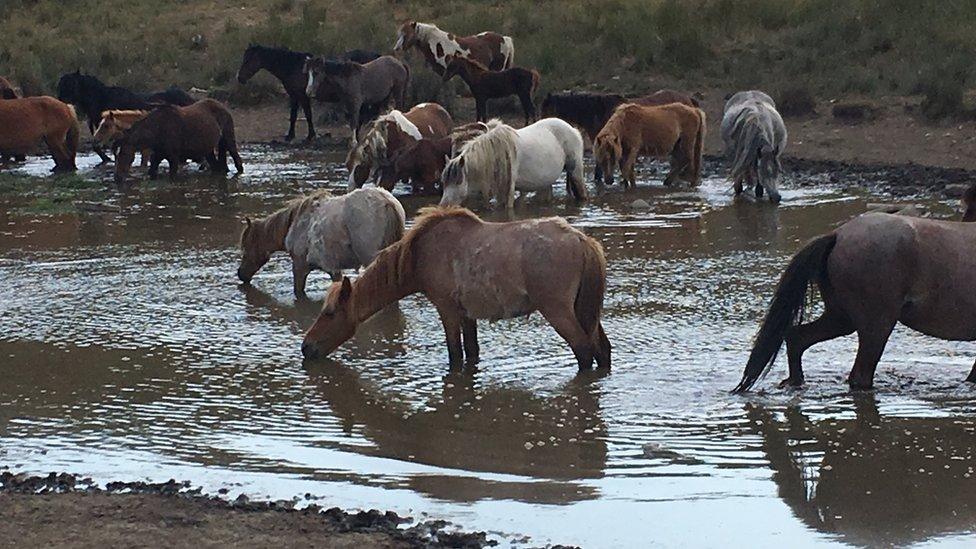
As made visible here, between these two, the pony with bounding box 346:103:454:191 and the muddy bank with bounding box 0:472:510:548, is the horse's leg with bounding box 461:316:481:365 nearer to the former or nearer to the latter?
the muddy bank with bounding box 0:472:510:548

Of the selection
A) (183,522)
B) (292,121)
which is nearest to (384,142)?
(292,121)

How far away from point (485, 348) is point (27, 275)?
470cm

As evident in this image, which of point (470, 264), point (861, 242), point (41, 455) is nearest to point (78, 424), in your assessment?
point (41, 455)

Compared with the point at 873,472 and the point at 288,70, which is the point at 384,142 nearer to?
the point at 288,70

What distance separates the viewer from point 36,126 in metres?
20.0

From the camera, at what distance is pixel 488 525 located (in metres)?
5.95

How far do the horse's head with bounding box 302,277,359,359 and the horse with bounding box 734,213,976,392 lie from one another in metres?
2.53

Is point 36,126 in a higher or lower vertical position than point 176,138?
higher

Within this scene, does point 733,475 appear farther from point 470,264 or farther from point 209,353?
point 209,353

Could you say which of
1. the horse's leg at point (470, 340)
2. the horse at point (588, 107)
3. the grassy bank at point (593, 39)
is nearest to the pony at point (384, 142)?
the horse at point (588, 107)

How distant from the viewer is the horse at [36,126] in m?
20.0

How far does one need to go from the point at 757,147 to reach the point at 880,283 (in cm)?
834

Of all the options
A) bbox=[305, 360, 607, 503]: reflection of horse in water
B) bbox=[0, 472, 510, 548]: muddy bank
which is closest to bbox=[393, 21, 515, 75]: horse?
bbox=[305, 360, 607, 503]: reflection of horse in water

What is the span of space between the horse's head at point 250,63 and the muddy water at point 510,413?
12842 mm
